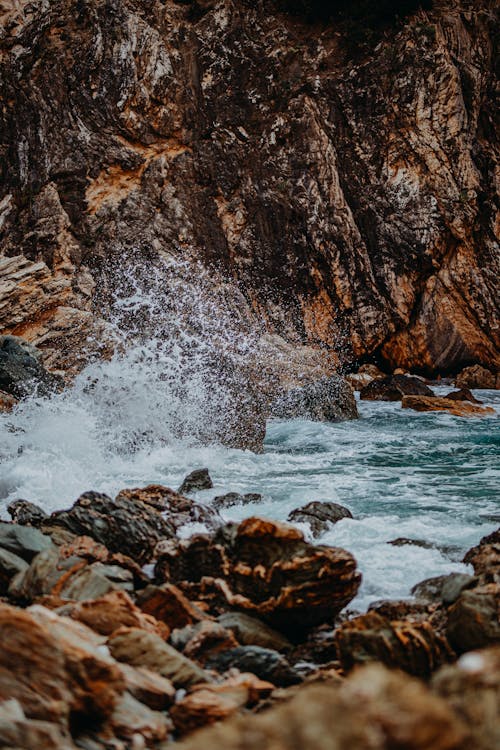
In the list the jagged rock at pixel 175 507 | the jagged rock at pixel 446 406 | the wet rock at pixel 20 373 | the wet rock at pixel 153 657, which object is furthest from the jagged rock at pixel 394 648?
the jagged rock at pixel 446 406

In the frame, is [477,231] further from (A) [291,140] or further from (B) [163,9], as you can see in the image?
(B) [163,9]

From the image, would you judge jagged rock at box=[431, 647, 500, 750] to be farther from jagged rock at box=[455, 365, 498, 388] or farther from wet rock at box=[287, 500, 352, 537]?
jagged rock at box=[455, 365, 498, 388]

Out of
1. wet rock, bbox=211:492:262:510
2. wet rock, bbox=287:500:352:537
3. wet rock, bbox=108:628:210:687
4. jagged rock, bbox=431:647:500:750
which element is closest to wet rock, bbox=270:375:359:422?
wet rock, bbox=211:492:262:510

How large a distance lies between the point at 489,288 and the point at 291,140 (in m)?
8.77

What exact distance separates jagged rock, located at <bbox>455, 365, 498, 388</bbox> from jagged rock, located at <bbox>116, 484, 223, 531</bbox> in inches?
572

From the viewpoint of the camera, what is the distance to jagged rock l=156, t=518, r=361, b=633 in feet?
9.86

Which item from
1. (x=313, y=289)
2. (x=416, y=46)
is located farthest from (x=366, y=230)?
(x=416, y=46)

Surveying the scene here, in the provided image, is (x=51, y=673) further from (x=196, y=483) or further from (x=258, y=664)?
(x=196, y=483)

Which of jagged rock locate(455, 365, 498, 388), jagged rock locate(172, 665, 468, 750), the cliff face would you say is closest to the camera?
jagged rock locate(172, 665, 468, 750)

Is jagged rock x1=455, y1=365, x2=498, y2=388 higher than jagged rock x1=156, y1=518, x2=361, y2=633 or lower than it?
lower

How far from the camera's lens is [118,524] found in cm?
411

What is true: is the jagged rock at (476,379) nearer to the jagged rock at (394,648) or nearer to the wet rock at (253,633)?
the wet rock at (253,633)

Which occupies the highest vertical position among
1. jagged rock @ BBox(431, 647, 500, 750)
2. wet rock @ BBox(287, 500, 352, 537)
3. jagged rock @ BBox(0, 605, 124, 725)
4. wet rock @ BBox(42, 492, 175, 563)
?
jagged rock @ BBox(431, 647, 500, 750)

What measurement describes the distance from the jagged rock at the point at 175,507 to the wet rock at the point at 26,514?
0.69 meters
